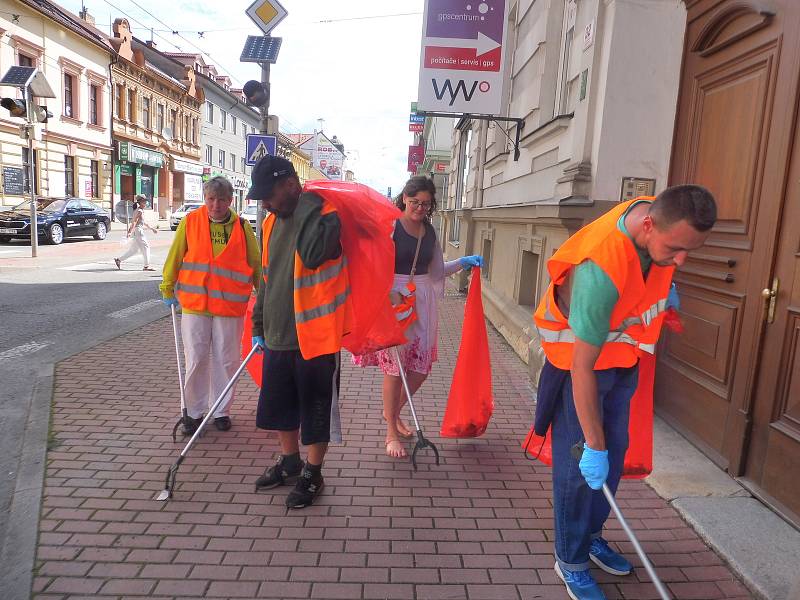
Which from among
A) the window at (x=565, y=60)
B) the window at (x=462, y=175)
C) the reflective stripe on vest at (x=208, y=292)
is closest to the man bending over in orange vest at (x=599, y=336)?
the reflective stripe on vest at (x=208, y=292)

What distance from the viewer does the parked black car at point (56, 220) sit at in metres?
17.5

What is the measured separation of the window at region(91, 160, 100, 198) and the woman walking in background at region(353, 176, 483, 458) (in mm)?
30536

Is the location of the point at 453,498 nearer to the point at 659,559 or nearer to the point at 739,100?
the point at 659,559

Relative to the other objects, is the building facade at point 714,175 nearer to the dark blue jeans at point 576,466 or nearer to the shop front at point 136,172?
the dark blue jeans at point 576,466

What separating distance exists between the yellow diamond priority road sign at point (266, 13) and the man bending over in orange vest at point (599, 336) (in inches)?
320

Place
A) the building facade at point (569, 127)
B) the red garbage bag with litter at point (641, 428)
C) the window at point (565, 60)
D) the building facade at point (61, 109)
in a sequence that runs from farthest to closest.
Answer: the building facade at point (61, 109) < the window at point (565, 60) < the building facade at point (569, 127) < the red garbage bag with litter at point (641, 428)

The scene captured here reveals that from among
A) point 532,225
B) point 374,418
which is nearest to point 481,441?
point 374,418

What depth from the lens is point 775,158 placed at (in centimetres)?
318

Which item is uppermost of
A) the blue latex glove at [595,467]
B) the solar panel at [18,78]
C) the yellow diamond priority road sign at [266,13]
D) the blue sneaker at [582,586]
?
the yellow diamond priority road sign at [266,13]

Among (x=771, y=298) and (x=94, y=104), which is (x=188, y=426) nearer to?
(x=771, y=298)

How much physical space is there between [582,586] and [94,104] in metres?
34.0

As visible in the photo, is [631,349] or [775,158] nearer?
[631,349]

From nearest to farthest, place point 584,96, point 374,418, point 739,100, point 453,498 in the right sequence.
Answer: point 453,498
point 739,100
point 374,418
point 584,96

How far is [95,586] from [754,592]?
8.95 feet
